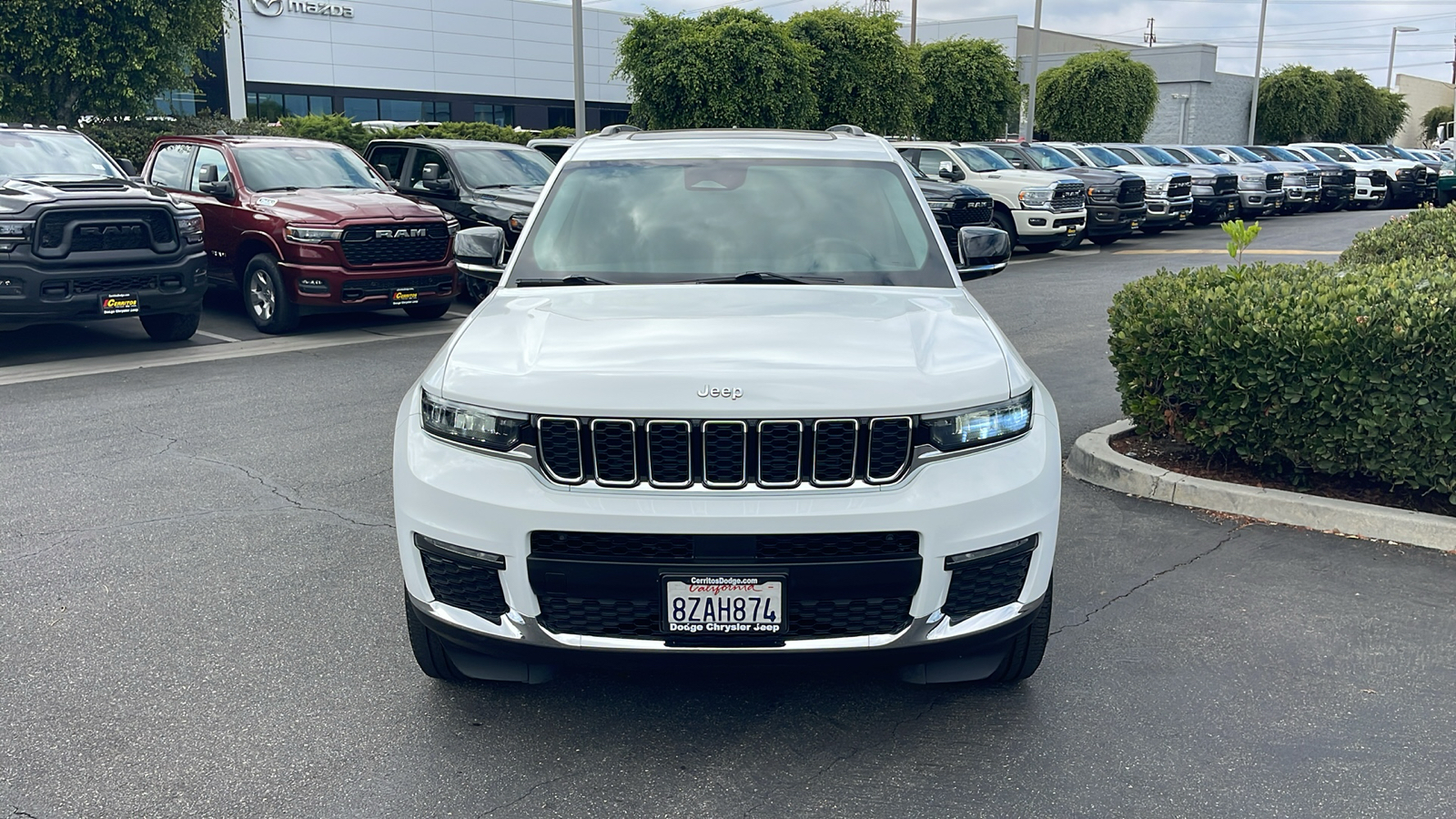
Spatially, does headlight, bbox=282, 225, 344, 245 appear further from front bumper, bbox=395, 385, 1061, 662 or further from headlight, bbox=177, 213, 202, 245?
front bumper, bbox=395, 385, 1061, 662

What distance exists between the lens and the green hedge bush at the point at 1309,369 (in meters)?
5.42

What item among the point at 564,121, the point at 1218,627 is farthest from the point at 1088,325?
the point at 564,121

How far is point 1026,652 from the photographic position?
383 cm

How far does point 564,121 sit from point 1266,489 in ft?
185

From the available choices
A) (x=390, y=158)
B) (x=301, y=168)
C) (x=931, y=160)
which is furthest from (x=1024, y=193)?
(x=301, y=168)

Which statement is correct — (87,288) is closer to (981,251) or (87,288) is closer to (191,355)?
(191,355)

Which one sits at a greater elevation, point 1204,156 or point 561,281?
point 1204,156

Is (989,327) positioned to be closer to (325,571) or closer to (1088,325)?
(325,571)

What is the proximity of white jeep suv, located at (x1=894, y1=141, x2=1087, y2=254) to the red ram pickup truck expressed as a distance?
986cm

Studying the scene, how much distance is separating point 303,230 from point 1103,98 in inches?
1388

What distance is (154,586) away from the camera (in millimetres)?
4988

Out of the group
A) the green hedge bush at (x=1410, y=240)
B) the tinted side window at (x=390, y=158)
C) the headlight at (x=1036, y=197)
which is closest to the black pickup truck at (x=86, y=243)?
the tinted side window at (x=390, y=158)

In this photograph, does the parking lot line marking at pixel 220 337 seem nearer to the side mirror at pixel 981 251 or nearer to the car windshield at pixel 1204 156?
the side mirror at pixel 981 251

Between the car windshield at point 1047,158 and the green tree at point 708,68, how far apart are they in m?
5.45
